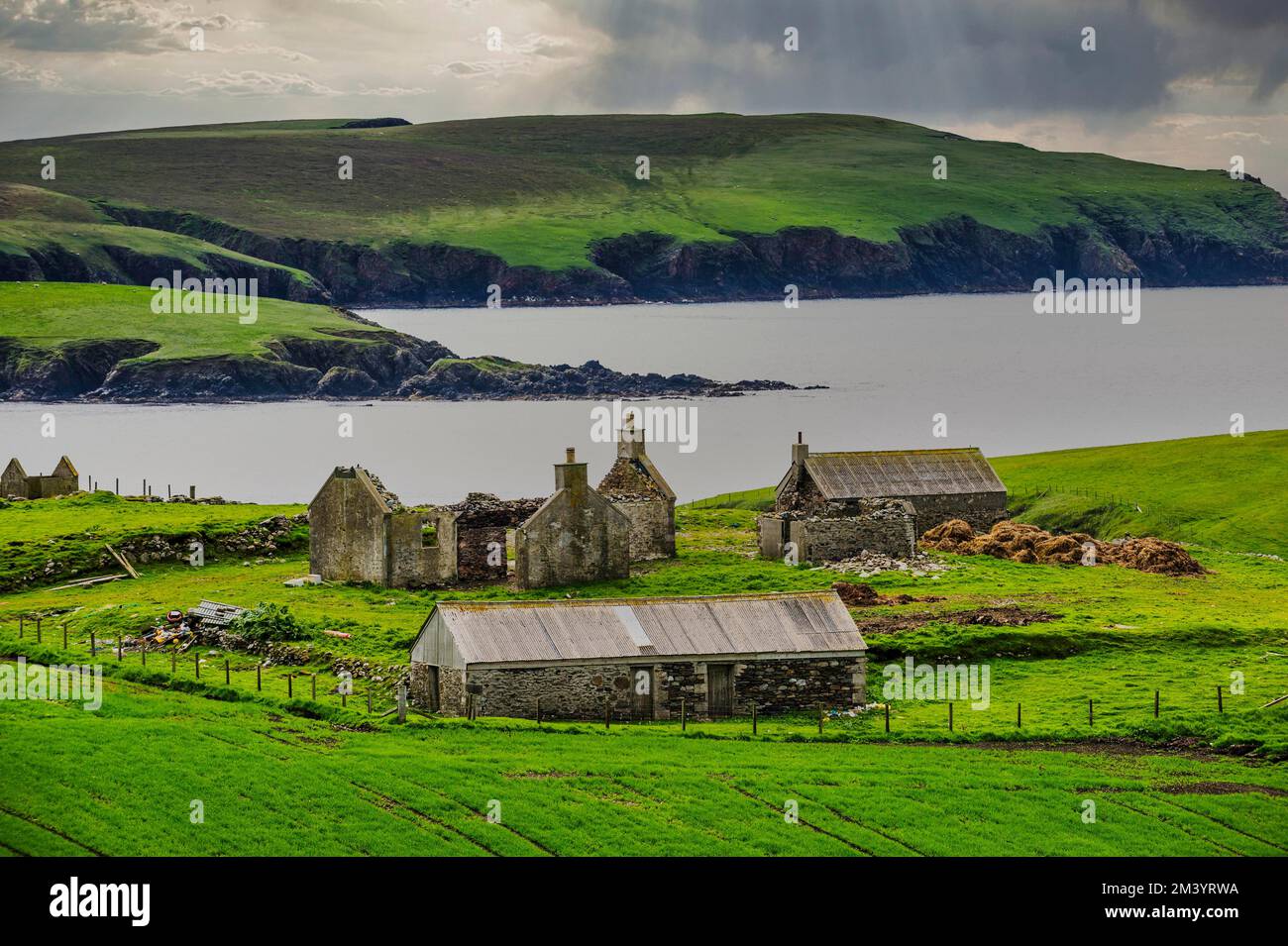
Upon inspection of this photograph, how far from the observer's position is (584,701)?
53875mm

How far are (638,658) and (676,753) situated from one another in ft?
16.9

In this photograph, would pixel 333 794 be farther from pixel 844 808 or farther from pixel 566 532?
pixel 566 532

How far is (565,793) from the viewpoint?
45.6 m

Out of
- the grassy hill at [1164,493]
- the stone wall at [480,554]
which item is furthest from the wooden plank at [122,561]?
the grassy hill at [1164,493]

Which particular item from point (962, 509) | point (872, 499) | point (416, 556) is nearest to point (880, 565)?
point (872, 499)

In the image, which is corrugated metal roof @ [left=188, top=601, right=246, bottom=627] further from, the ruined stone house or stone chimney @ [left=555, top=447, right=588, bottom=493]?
stone chimney @ [left=555, top=447, right=588, bottom=493]

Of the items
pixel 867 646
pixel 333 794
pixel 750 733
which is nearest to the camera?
pixel 333 794

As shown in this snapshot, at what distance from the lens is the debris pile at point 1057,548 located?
3036 inches

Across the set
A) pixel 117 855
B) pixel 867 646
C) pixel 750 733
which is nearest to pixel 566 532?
pixel 867 646

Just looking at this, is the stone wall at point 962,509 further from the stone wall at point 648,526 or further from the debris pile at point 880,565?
the stone wall at point 648,526

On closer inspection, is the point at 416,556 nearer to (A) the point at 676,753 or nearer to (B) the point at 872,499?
(B) the point at 872,499

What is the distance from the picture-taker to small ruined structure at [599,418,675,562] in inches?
3093

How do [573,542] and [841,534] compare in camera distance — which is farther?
[841,534]
